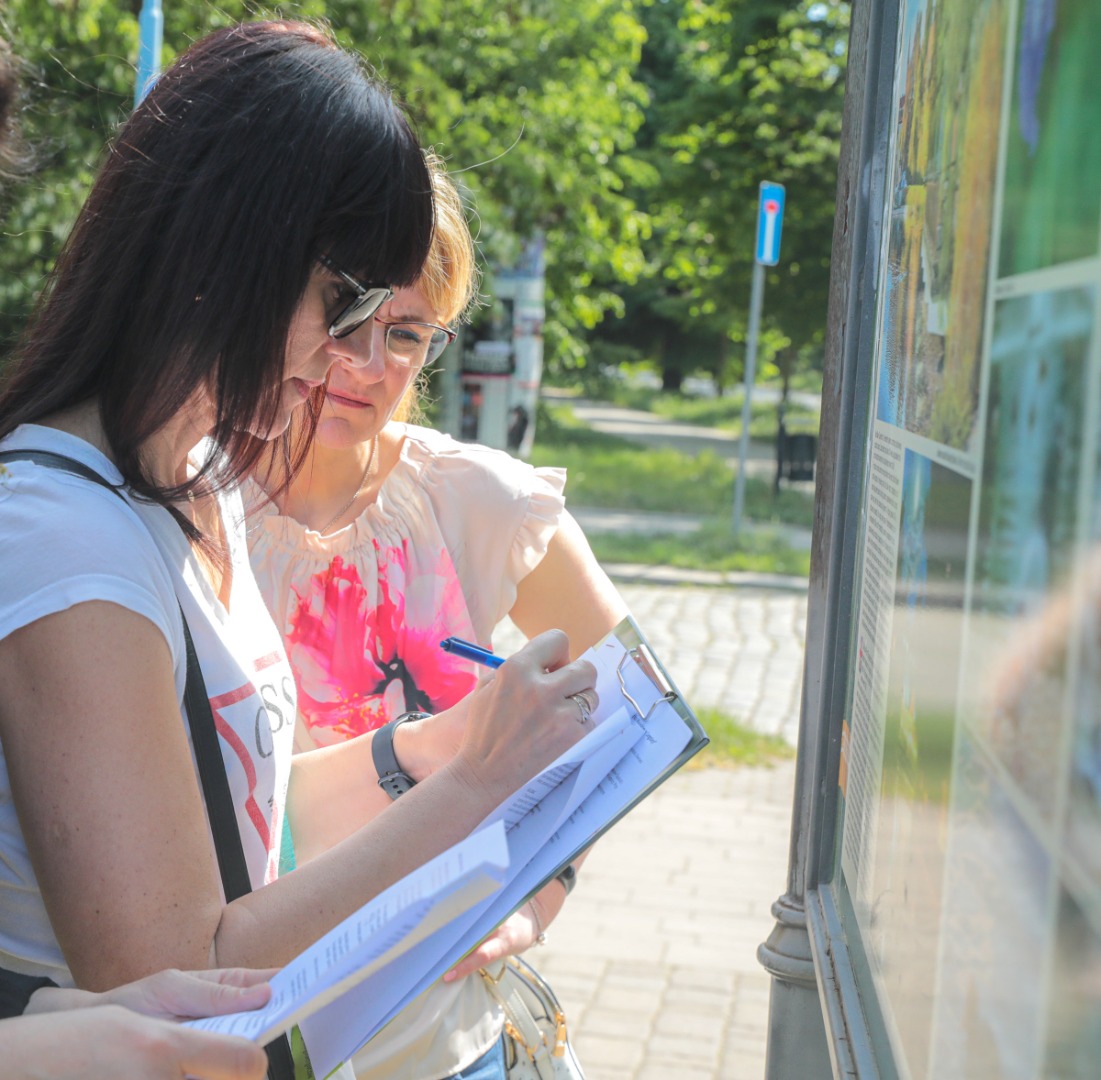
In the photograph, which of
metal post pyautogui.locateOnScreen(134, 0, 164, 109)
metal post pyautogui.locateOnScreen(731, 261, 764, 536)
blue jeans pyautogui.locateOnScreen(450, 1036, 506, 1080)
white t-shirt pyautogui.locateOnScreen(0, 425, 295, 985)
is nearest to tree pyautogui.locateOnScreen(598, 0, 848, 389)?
metal post pyautogui.locateOnScreen(731, 261, 764, 536)

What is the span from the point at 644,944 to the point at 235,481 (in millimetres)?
3110

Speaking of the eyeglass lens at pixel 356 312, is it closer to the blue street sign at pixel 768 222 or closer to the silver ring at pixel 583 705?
the silver ring at pixel 583 705

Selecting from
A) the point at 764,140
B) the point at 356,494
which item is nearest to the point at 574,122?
the point at 764,140

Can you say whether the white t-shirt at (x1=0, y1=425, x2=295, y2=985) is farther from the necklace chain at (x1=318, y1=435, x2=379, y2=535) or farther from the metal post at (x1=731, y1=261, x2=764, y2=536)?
the metal post at (x1=731, y1=261, x2=764, y2=536)

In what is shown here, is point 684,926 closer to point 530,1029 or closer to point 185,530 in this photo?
point 530,1029

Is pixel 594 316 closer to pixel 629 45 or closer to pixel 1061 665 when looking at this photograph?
pixel 629 45

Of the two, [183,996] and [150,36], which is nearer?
[183,996]

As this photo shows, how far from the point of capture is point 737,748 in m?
5.96

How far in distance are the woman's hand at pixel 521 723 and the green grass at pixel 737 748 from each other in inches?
176

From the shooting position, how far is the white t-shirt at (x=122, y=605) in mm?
1146

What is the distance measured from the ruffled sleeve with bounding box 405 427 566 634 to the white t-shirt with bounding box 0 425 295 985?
0.60m

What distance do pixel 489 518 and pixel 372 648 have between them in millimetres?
258

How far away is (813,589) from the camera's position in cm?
167

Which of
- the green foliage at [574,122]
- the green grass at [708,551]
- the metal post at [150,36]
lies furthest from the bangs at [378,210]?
the green grass at [708,551]
